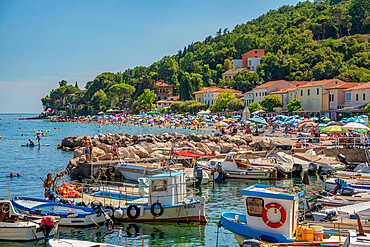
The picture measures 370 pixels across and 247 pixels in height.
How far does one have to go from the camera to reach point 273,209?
13.0m

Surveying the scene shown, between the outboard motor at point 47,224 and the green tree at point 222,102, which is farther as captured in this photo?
the green tree at point 222,102

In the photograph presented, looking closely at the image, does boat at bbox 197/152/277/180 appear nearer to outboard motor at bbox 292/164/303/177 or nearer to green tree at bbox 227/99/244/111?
outboard motor at bbox 292/164/303/177

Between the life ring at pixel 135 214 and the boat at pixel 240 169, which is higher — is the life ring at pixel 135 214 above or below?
below

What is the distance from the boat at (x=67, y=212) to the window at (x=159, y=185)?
8.10ft

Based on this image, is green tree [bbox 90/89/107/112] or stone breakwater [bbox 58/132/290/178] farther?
green tree [bbox 90/89/107/112]

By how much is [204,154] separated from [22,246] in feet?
70.7

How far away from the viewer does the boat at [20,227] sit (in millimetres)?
15312

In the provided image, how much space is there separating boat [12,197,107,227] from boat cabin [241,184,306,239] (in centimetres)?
714

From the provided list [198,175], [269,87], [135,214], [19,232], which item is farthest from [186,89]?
[19,232]

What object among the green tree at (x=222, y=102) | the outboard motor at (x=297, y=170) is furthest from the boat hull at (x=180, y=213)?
the green tree at (x=222, y=102)

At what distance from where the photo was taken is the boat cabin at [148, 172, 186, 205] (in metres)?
17.7

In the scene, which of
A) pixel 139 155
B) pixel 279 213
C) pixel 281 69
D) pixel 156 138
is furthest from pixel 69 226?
pixel 281 69

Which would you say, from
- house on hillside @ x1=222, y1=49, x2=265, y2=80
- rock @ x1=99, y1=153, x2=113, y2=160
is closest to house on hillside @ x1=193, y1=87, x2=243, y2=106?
house on hillside @ x1=222, y1=49, x2=265, y2=80

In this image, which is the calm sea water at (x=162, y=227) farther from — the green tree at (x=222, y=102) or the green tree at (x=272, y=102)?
the green tree at (x=222, y=102)
